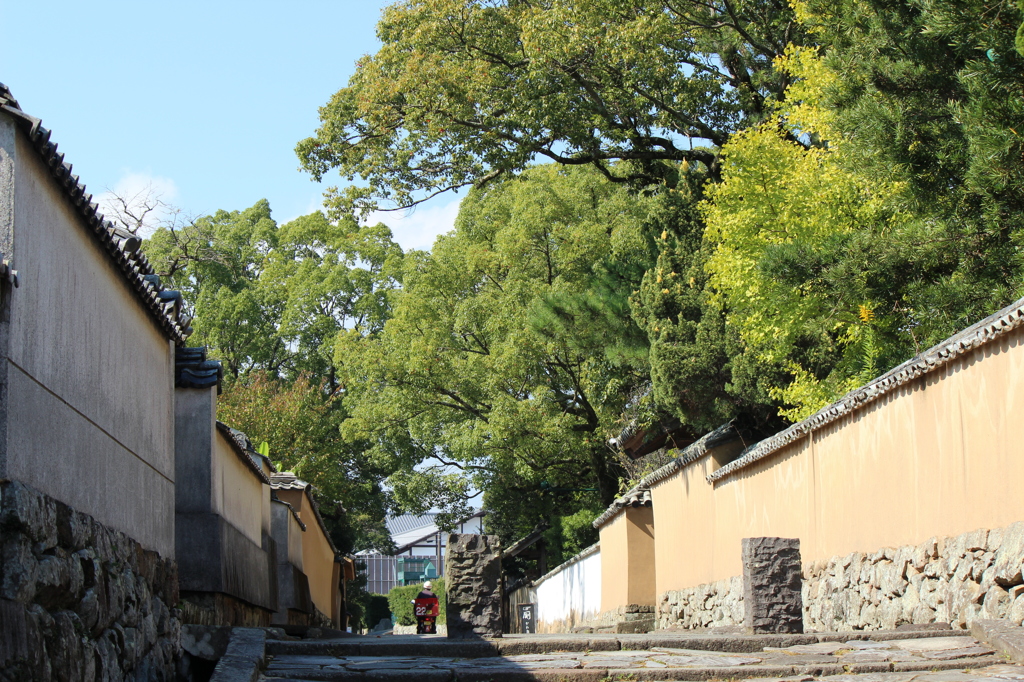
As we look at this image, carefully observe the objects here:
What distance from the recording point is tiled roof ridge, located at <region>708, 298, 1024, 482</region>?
26.5ft

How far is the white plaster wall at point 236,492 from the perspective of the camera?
1028cm

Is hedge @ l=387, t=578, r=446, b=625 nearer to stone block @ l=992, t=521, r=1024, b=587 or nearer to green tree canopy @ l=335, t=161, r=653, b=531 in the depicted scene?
green tree canopy @ l=335, t=161, r=653, b=531

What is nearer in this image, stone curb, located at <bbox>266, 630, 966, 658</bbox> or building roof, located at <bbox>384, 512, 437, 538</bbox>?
stone curb, located at <bbox>266, 630, 966, 658</bbox>

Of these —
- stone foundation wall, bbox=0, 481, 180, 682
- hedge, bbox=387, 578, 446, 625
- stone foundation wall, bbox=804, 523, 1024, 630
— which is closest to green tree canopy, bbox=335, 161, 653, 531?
stone foundation wall, bbox=804, 523, 1024, 630

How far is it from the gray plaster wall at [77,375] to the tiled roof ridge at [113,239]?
55 millimetres

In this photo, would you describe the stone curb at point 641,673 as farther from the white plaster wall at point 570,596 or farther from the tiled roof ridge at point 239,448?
the white plaster wall at point 570,596

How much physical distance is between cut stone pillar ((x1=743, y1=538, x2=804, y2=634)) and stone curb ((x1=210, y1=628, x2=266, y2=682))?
449 centimetres

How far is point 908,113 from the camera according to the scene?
37.1 ft

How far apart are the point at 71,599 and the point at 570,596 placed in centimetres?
2260

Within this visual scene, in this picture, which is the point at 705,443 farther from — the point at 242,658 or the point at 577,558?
the point at 242,658

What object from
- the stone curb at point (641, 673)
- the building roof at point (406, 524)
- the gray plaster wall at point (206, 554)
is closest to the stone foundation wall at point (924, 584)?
the stone curb at point (641, 673)

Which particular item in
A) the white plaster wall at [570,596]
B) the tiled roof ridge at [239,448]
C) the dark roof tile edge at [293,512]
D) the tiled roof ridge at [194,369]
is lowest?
the white plaster wall at [570,596]

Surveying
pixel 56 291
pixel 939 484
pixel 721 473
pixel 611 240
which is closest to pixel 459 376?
pixel 611 240

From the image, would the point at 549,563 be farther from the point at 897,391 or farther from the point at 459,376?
the point at 897,391
